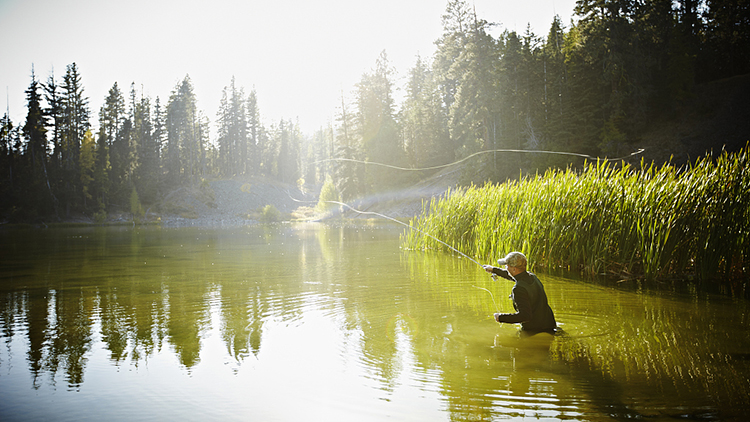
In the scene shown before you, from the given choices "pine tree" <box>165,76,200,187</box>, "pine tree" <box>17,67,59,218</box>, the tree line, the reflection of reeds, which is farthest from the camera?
"pine tree" <box>165,76,200,187</box>

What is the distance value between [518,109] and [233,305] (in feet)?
122

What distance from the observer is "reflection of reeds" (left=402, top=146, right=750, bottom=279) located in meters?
8.32

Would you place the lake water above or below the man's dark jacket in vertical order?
below

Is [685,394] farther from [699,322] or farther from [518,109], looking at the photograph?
[518,109]

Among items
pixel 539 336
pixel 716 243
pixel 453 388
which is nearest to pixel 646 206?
pixel 716 243

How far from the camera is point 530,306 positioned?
554 centimetres

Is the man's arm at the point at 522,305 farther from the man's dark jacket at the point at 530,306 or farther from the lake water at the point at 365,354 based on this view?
the lake water at the point at 365,354

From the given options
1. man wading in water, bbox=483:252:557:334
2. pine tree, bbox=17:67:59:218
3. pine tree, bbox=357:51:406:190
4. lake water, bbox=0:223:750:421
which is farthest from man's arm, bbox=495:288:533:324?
pine tree, bbox=17:67:59:218

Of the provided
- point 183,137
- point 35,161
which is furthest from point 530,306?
point 183,137

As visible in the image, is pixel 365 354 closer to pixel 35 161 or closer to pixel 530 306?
pixel 530 306

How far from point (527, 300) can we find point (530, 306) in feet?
0.29

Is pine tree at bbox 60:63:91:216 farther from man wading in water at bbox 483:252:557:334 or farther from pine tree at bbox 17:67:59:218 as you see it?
man wading in water at bbox 483:252:557:334

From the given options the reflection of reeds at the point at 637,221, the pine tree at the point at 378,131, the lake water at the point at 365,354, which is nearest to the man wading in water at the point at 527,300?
the lake water at the point at 365,354

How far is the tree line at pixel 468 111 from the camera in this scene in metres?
35.8
